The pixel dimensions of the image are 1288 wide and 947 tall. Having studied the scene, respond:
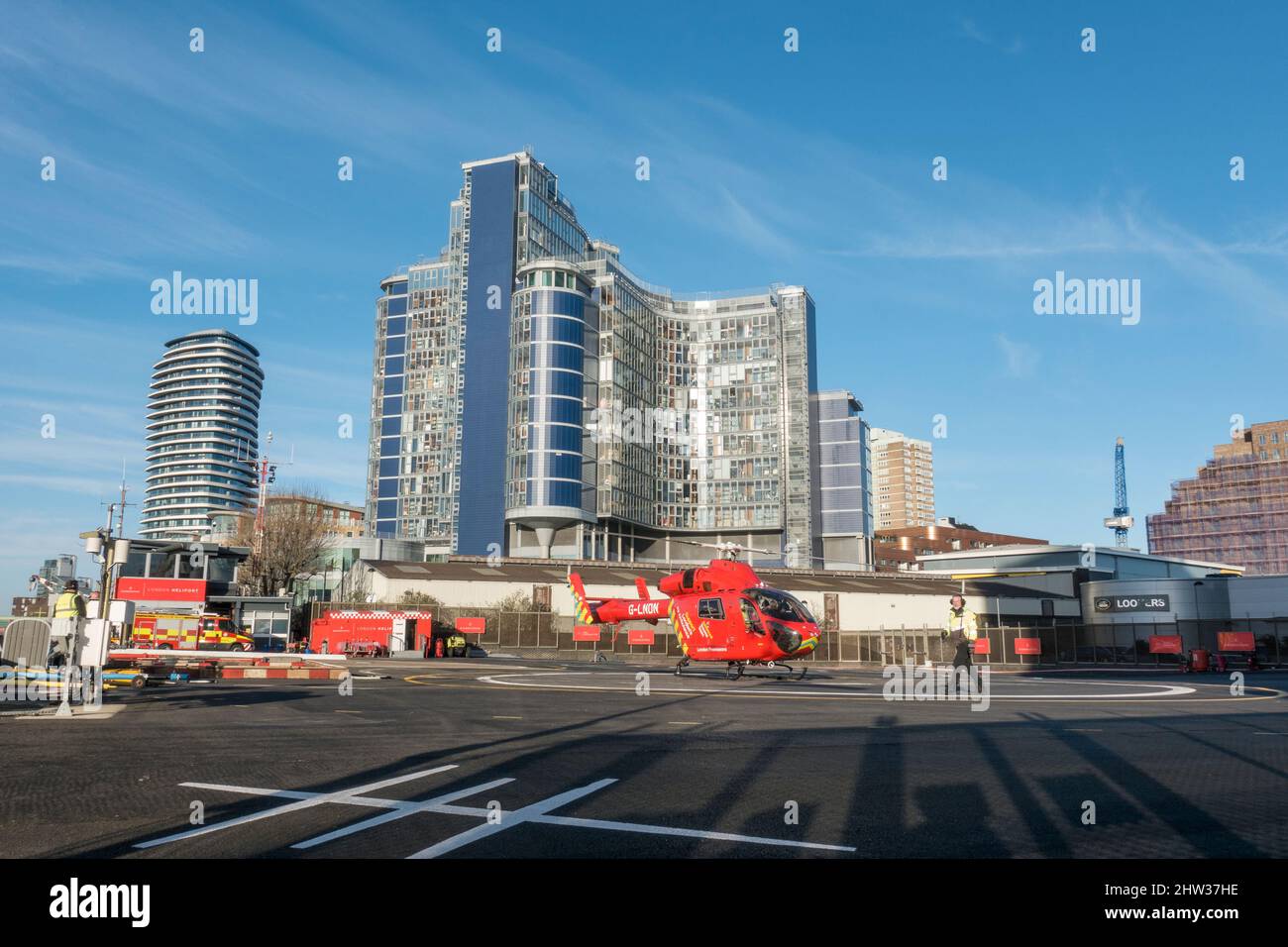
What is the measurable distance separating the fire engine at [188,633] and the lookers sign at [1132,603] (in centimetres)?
7437

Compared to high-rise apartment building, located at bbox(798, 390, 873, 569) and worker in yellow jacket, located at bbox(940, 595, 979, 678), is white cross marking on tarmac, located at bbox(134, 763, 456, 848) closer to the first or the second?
worker in yellow jacket, located at bbox(940, 595, 979, 678)

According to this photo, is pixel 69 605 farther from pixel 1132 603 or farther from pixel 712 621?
pixel 1132 603

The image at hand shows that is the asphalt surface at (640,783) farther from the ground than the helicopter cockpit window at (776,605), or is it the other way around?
the helicopter cockpit window at (776,605)

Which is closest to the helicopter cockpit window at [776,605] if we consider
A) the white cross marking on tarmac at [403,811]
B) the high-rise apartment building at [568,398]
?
the white cross marking on tarmac at [403,811]

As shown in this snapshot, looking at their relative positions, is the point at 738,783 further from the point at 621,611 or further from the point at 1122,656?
the point at 1122,656

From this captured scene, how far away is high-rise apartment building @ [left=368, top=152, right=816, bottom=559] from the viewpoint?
414ft

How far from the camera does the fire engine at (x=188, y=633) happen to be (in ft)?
177

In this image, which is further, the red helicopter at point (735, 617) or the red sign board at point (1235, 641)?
the red sign board at point (1235, 641)

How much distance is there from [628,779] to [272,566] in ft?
282

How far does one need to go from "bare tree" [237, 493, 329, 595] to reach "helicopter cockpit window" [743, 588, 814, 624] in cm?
6977

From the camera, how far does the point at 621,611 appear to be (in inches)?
1451

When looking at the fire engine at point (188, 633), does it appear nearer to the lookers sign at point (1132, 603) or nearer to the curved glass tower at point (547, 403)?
the curved glass tower at point (547, 403)

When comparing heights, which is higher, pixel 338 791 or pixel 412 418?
pixel 412 418
